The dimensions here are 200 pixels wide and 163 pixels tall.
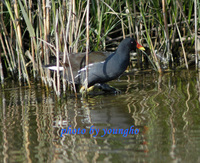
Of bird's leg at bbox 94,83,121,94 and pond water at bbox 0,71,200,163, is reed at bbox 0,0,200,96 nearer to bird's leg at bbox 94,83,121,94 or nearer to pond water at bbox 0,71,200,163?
bird's leg at bbox 94,83,121,94

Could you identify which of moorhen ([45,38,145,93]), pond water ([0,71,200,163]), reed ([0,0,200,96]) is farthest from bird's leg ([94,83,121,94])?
reed ([0,0,200,96])

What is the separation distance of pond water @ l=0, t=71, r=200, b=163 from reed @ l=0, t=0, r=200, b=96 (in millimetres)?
523

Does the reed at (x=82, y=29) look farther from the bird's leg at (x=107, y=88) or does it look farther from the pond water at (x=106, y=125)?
the pond water at (x=106, y=125)

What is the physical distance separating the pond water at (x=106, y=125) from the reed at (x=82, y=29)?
523mm

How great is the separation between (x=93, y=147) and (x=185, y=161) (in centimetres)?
64

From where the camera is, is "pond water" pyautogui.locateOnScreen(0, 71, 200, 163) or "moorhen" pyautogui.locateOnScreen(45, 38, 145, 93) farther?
"moorhen" pyautogui.locateOnScreen(45, 38, 145, 93)

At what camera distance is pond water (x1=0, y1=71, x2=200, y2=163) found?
2422mm

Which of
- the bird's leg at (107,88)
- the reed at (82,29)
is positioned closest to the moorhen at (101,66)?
the bird's leg at (107,88)

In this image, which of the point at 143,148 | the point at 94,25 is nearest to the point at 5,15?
the point at 94,25

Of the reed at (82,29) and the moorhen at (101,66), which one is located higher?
the reed at (82,29)

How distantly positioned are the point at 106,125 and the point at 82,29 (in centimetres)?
249

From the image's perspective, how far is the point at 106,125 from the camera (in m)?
3.10

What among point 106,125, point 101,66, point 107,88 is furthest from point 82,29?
point 106,125

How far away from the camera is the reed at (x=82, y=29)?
14.8 feet
